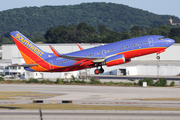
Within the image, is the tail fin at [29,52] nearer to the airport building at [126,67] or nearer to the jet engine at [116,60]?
the jet engine at [116,60]

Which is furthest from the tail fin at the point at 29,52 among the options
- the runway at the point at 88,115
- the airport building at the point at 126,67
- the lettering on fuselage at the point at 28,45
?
the airport building at the point at 126,67

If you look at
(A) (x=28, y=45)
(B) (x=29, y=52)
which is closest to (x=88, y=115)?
(B) (x=29, y=52)

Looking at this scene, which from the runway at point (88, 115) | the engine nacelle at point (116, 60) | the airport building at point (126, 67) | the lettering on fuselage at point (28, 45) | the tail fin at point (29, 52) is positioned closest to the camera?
the runway at point (88, 115)

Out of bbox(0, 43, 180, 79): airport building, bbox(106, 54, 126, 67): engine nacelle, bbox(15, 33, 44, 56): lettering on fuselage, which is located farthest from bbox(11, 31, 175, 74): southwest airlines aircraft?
bbox(0, 43, 180, 79): airport building

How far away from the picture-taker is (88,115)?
3369 centimetres

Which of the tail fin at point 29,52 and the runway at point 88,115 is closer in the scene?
the runway at point 88,115

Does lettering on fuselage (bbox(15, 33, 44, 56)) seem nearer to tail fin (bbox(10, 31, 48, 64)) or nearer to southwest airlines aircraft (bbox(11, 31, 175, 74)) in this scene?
tail fin (bbox(10, 31, 48, 64))

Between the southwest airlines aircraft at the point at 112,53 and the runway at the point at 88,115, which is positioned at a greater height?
the southwest airlines aircraft at the point at 112,53

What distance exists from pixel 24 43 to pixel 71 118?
30.6 m

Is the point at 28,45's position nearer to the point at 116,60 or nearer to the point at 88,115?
the point at 116,60

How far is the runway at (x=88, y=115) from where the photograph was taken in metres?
32.0

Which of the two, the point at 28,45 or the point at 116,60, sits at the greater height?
the point at 28,45

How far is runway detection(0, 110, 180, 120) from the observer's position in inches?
1260

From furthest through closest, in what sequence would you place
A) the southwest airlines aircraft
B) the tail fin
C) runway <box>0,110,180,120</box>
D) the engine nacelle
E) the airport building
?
1. the airport building
2. the tail fin
3. the southwest airlines aircraft
4. the engine nacelle
5. runway <box>0,110,180,120</box>
